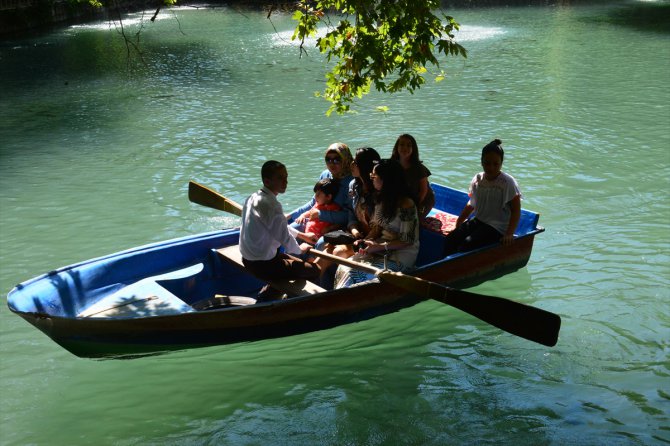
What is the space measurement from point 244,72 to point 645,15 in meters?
18.2

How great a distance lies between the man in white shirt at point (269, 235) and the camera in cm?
607

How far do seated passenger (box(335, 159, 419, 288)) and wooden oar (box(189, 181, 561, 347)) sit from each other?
0.39 meters

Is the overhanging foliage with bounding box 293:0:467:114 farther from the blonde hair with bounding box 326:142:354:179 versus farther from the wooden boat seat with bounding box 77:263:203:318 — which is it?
the wooden boat seat with bounding box 77:263:203:318

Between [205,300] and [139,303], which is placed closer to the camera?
[139,303]

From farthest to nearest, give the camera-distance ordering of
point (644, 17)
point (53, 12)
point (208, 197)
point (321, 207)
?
1. point (53, 12)
2. point (644, 17)
3. point (208, 197)
4. point (321, 207)

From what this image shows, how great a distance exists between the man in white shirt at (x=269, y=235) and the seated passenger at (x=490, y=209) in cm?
164

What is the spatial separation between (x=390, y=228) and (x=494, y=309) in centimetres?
123

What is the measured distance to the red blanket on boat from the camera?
7555 millimetres

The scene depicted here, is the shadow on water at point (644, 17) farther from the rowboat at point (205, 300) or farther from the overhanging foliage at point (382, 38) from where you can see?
the rowboat at point (205, 300)

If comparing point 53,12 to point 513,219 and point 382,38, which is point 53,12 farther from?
point 513,219

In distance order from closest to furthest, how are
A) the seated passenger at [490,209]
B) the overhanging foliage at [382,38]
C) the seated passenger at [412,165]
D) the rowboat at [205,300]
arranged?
the rowboat at [205,300] < the overhanging foliage at [382,38] < the seated passenger at [490,209] < the seated passenger at [412,165]

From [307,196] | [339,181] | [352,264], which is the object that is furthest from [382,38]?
[307,196]

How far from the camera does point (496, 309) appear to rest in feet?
19.8

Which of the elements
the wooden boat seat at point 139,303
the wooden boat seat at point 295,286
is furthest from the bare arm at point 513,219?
the wooden boat seat at point 139,303
